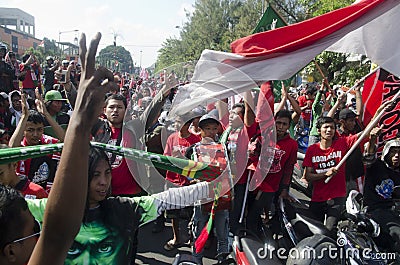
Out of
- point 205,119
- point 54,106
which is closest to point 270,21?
point 205,119

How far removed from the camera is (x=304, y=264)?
2.34m

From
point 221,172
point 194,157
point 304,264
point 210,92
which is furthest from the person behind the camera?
point 194,157

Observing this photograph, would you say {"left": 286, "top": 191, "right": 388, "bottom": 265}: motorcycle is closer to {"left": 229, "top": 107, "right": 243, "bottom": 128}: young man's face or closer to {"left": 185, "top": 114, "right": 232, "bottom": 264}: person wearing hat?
{"left": 185, "top": 114, "right": 232, "bottom": 264}: person wearing hat

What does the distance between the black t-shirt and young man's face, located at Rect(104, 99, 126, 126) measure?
96.9 inches

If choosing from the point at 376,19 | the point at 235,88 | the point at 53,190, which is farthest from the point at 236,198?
the point at 53,190

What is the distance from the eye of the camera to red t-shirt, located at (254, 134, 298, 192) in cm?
402

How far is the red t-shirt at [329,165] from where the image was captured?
3.89 metres

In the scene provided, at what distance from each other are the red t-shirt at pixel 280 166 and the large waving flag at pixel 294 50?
4.00ft

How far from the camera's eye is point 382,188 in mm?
3656

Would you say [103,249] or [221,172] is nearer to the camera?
[103,249]

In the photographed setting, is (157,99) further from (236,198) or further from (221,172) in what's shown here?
(236,198)

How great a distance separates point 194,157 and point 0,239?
2.20 m

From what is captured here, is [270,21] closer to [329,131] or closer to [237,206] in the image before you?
[329,131]

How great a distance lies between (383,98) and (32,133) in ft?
11.8
